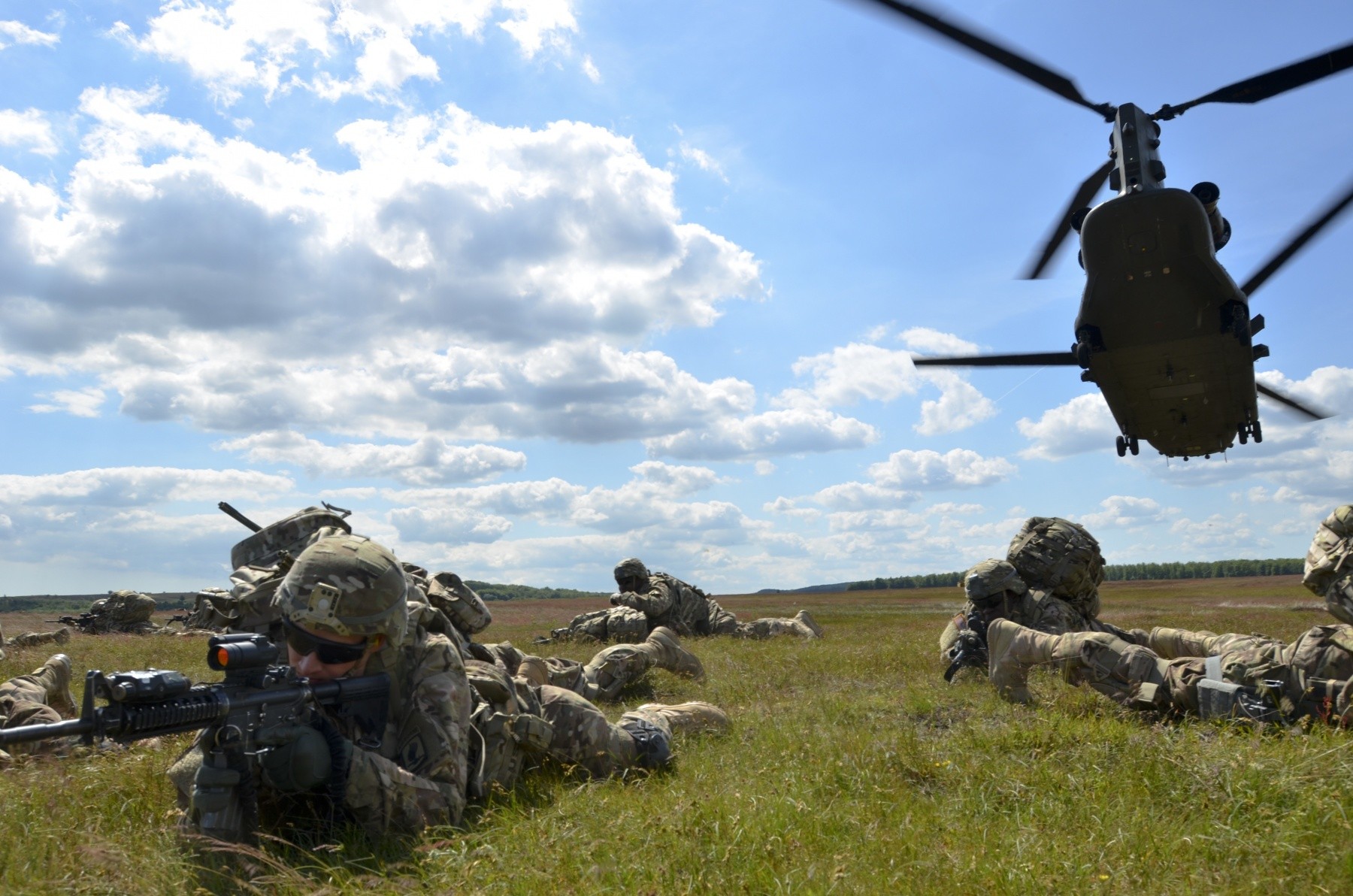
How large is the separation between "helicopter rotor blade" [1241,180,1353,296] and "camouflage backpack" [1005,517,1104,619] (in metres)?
5.70

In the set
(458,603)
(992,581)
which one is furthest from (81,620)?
(992,581)

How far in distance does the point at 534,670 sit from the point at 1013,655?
3.86m

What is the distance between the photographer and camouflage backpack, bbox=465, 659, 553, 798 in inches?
187

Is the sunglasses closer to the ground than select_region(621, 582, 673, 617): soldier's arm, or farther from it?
farther from it

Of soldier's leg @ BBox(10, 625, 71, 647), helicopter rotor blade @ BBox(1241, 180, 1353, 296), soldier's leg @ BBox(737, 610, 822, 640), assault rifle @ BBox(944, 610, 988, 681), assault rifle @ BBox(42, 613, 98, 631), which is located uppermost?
helicopter rotor blade @ BBox(1241, 180, 1353, 296)

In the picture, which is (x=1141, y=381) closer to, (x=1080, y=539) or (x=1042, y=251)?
(x=1042, y=251)

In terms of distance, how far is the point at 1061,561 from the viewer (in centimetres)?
981

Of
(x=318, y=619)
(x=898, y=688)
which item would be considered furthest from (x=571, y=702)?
Answer: (x=898, y=688)

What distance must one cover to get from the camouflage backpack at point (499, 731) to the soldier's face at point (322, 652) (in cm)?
72

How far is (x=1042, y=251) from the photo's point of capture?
45.5 ft

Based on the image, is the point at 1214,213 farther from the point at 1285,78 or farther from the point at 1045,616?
the point at 1045,616

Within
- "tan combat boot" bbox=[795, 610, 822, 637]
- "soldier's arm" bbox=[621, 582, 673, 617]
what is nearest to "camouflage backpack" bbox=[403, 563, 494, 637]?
"soldier's arm" bbox=[621, 582, 673, 617]

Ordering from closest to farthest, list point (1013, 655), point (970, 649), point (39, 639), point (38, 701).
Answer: point (38, 701), point (1013, 655), point (970, 649), point (39, 639)

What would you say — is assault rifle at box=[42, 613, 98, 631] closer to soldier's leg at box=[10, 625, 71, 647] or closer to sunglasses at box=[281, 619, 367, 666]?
soldier's leg at box=[10, 625, 71, 647]
